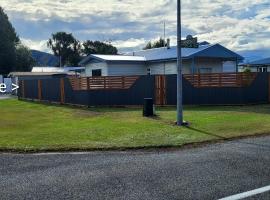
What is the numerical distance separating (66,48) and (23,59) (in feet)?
92.6

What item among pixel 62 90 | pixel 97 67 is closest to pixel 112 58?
pixel 97 67

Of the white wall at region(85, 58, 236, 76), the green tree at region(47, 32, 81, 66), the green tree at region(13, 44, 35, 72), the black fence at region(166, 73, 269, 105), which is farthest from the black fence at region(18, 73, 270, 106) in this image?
the green tree at region(47, 32, 81, 66)

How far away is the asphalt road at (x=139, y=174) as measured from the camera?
688 cm

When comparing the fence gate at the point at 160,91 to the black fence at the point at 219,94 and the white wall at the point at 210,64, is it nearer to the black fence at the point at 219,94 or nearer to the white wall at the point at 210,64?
the black fence at the point at 219,94

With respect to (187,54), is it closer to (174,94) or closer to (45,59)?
(174,94)

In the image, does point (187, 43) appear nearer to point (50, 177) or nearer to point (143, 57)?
point (50, 177)

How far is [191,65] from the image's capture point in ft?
111

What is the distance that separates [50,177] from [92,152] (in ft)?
9.23

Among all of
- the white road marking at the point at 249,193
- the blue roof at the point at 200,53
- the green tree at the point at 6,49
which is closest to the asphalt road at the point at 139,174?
the white road marking at the point at 249,193

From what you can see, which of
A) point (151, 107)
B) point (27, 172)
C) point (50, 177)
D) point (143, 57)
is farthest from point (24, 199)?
point (143, 57)

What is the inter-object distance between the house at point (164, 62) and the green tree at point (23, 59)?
45919 mm

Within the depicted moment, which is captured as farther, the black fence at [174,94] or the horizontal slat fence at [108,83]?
the horizontal slat fence at [108,83]

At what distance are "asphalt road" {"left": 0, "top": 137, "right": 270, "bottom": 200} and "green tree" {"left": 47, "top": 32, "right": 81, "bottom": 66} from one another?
98525 mm

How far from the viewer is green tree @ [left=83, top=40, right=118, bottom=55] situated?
93.8 meters
